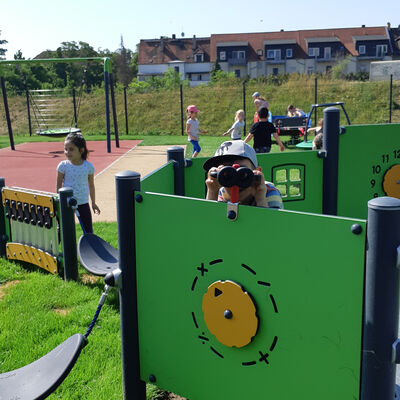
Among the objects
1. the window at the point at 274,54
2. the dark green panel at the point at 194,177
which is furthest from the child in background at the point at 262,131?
the window at the point at 274,54

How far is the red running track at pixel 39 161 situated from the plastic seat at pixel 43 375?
671 cm

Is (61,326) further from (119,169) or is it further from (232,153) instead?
(119,169)

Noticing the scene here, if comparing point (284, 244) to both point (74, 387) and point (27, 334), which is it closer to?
point (74, 387)

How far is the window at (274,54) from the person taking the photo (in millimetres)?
62000

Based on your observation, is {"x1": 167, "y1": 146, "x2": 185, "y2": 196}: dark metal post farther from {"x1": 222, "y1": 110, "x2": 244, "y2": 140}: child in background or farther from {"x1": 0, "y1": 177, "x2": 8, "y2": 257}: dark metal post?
{"x1": 222, "y1": 110, "x2": 244, "y2": 140}: child in background

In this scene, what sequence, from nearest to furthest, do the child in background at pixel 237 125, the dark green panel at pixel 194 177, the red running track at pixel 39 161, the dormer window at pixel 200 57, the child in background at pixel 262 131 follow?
the dark green panel at pixel 194 177 → the child in background at pixel 262 131 → the red running track at pixel 39 161 → the child in background at pixel 237 125 → the dormer window at pixel 200 57

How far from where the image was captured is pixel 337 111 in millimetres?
4379

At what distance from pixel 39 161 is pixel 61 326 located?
36.0ft

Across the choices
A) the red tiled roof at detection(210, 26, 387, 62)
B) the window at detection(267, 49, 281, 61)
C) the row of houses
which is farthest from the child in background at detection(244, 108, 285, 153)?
the red tiled roof at detection(210, 26, 387, 62)

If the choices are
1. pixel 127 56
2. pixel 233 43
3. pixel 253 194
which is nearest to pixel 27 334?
pixel 253 194

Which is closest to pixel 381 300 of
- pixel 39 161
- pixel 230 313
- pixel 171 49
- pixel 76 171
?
pixel 230 313

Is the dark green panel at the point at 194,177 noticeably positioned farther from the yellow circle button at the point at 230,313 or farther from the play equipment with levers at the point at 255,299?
the yellow circle button at the point at 230,313

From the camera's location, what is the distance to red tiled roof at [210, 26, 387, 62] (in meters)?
63.0

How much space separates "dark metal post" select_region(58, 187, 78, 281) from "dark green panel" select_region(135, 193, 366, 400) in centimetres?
219
